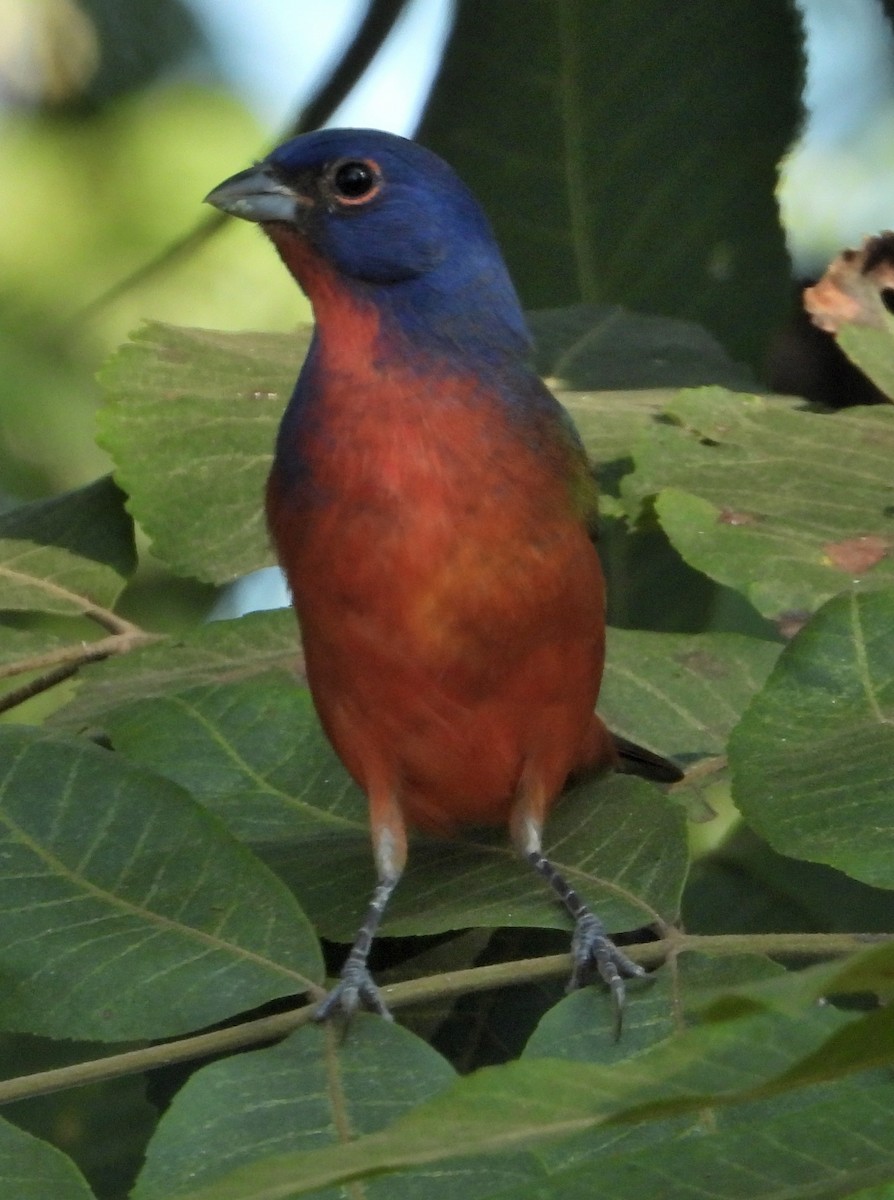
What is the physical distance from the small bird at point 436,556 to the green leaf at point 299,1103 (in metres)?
0.72

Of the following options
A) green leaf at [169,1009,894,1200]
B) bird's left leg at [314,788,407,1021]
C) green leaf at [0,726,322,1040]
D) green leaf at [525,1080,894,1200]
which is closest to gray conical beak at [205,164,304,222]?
bird's left leg at [314,788,407,1021]

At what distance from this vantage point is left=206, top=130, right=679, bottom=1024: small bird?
9.57ft

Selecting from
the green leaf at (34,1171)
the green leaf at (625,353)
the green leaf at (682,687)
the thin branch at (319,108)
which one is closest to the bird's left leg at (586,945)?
the green leaf at (682,687)

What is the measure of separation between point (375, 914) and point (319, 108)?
9.66ft

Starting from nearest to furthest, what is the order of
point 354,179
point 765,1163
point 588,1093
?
point 588,1093, point 765,1163, point 354,179

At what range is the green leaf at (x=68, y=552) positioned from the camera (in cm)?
346

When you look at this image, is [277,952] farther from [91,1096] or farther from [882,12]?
[882,12]

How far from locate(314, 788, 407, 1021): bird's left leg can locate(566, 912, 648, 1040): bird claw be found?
0.75 feet

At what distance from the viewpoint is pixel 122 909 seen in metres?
2.12

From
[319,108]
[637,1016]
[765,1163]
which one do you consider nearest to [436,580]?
[637,1016]

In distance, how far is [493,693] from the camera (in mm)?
3072

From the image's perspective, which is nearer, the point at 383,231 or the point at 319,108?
the point at 383,231

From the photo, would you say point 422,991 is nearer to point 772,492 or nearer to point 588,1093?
point 588,1093

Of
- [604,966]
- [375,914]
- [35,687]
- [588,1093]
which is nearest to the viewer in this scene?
[588,1093]
